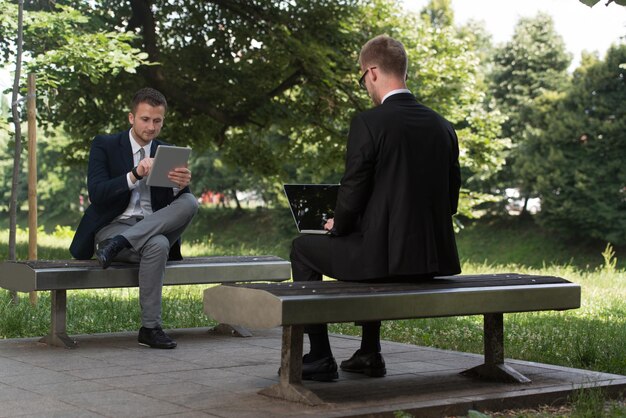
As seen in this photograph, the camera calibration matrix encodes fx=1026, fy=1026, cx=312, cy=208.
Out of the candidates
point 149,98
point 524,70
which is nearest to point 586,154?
point 524,70

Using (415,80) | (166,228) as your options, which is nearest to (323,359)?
(166,228)

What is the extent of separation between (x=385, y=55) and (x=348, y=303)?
4.49 ft

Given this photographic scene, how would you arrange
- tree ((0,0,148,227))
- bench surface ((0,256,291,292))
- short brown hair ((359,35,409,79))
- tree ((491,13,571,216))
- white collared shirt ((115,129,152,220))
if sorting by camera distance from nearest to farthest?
short brown hair ((359,35,409,79))
bench surface ((0,256,291,292))
white collared shirt ((115,129,152,220))
tree ((0,0,148,227))
tree ((491,13,571,216))

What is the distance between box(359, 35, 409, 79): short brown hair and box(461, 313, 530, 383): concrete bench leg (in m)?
1.52

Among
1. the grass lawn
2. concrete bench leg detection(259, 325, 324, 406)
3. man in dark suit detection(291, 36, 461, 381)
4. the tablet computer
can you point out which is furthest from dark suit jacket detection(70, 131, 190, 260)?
concrete bench leg detection(259, 325, 324, 406)

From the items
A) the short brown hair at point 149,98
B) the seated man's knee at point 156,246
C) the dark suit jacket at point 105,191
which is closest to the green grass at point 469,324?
the dark suit jacket at point 105,191

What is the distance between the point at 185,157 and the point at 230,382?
1873 millimetres

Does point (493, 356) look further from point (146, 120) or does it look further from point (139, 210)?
point (146, 120)

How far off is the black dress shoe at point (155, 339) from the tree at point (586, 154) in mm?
33722

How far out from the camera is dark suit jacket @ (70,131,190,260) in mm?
7082

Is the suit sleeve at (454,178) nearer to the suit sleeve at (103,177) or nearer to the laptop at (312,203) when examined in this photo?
the laptop at (312,203)

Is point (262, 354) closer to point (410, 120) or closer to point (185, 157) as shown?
point (185, 157)

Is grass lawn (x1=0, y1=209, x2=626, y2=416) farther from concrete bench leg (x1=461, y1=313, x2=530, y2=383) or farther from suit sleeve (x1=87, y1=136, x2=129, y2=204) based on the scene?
suit sleeve (x1=87, y1=136, x2=129, y2=204)

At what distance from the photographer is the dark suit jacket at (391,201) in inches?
203
